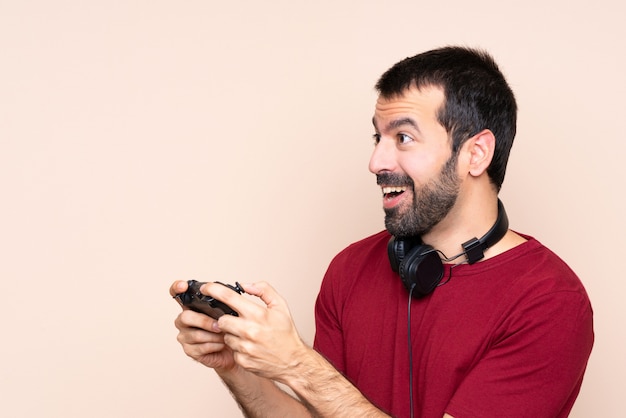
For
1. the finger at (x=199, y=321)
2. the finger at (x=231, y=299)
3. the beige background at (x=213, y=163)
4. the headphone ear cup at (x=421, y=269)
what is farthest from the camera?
the beige background at (x=213, y=163)

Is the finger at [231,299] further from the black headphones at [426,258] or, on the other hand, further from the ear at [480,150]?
the ear at [480,150]

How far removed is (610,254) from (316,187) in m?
1.16

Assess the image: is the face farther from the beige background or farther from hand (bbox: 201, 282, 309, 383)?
the beige background

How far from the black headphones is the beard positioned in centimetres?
5

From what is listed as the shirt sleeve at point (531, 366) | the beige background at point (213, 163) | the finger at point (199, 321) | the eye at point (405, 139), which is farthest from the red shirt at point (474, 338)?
the beige background at point (213, 163)

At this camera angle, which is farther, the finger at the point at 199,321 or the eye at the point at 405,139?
the eye at the point at 405,139

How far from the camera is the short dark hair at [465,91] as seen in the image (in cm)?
217

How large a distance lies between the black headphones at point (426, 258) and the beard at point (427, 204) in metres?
0.05

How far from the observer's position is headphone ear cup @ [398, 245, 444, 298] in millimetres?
2055

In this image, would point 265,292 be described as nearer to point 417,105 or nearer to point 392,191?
point 392,191

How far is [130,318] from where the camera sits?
2.86 meters

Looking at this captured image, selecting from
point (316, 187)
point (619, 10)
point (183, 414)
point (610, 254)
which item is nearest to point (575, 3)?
point (619, 10)

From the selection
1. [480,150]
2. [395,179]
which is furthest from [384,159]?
[480,150]

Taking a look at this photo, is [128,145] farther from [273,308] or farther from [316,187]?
[273,308]
